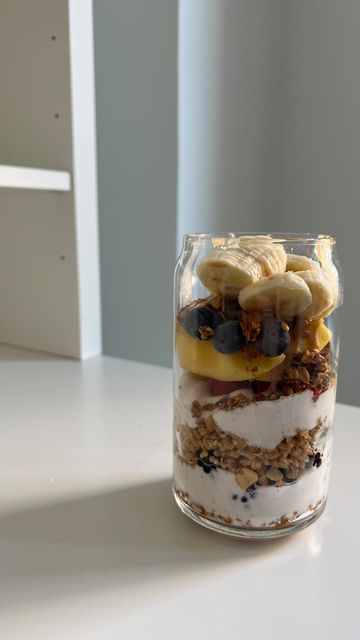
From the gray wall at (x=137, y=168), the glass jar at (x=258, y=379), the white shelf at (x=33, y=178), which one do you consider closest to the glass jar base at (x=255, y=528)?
the glass jar at (x=258, y=379)

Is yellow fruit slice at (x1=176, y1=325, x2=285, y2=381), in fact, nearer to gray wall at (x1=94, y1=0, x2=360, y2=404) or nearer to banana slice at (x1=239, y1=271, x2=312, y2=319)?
banana slice at (x1=239, y1=271, x2=312, y2=319)

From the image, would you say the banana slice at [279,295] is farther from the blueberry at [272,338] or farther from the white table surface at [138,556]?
the white table surface at [138,556]

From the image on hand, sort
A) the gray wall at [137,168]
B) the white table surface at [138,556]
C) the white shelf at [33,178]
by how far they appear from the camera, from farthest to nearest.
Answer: the gray wall at [137,168], the white shelf at [33,178], the white table surface at [138,556]

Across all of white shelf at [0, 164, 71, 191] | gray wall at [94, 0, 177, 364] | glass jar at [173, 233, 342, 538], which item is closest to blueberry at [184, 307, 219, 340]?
glass jar at [173, 233, 342, 538]

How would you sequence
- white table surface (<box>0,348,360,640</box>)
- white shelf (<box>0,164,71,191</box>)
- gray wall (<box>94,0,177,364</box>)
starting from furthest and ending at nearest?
gray wall (<box>94,0,177,364</box>), white shelf (<box>0,164,71,191</box>), white table surface (<box>0,348,360,640</box>)

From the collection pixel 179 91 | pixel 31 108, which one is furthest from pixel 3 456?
pixel 179 91
